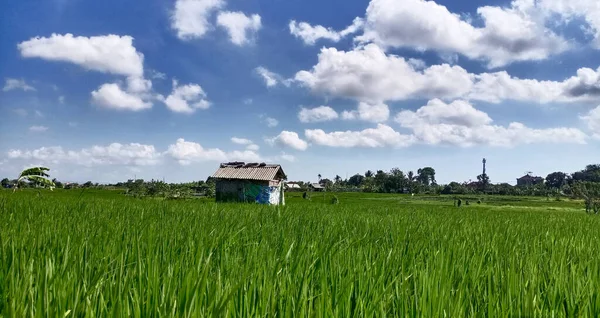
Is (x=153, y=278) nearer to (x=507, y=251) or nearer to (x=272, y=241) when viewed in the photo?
(x=272, y=241)

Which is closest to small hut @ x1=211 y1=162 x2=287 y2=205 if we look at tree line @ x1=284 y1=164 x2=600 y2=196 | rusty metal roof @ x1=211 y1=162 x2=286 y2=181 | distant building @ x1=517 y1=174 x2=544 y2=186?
rusty metal roof @ x1=211 y1=162 x2=286 y2=181

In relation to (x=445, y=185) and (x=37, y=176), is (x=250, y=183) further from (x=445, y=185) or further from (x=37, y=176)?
(x=445, y=185)

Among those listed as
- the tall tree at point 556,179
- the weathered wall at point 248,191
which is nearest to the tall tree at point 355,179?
the tall tree at point 556,179

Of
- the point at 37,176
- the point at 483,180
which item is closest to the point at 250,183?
the point at 37,176

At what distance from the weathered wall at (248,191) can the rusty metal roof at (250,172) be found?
470 millimetres

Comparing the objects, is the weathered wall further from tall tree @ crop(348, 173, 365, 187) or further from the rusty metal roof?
tall tree @ crop(348, 173, 365, 187)

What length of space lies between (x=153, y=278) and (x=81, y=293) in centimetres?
28

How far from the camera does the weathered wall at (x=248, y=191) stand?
28650 millimetres

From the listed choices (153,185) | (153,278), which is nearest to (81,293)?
(153,278)

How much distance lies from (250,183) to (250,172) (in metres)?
0.83

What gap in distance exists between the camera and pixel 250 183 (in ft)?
97.4

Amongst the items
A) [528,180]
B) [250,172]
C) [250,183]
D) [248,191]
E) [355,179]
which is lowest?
[248,191]

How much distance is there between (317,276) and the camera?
2328mm

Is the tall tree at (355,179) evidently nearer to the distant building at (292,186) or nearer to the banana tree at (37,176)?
the distant building at (292,186)
